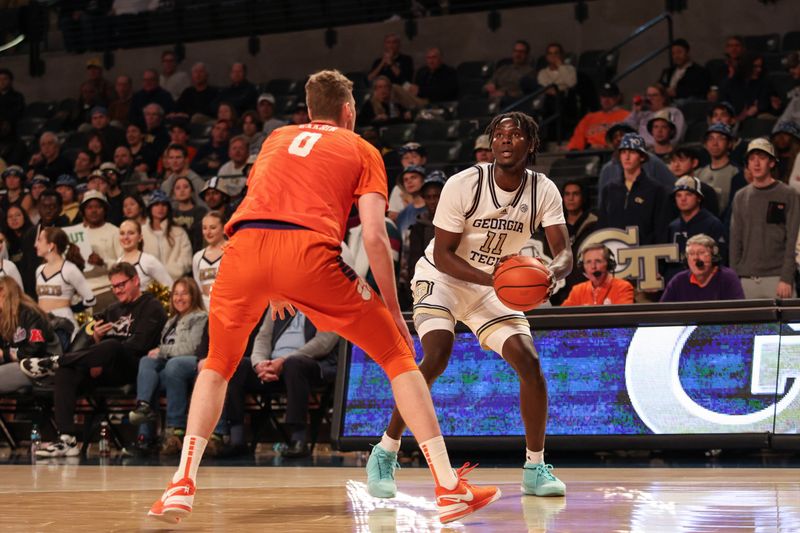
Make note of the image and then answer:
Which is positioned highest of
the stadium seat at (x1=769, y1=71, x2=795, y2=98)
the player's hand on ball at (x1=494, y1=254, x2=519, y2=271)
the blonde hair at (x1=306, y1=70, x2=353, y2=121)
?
the stadium seat at (x1=769, y1=71, x2=795, y2=98)

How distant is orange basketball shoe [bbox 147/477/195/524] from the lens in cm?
468

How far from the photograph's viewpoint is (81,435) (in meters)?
11.5

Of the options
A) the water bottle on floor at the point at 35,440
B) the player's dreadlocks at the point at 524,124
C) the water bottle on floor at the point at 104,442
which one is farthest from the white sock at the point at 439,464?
the water bottle on floor at the point at 104,442

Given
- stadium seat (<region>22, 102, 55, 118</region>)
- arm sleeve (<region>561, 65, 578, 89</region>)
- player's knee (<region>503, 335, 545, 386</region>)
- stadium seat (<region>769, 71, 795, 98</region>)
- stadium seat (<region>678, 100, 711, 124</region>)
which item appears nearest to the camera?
player's knee (<region>503, 335, 545, 386</region>)

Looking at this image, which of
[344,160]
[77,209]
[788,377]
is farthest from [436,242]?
[77,209]

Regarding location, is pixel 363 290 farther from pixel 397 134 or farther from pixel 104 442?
pixel 397 134

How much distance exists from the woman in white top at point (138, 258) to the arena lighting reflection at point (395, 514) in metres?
5.66

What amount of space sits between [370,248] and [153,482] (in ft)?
10.5

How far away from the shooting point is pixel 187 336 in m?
10.5

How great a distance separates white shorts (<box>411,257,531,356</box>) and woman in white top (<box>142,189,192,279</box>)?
625 centimetres

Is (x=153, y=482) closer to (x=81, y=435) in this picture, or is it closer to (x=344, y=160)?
(x=344, y=160)

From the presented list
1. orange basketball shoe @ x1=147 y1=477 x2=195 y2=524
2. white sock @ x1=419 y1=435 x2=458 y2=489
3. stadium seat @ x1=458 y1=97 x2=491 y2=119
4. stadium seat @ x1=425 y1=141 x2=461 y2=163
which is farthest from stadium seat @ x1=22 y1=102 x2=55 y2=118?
white sock @ x1=419 y1=435 x2=458 y2=489

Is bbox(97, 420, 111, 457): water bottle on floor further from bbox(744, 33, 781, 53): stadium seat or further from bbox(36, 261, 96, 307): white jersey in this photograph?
bbox(744, 33, 781, 53): stadium seat

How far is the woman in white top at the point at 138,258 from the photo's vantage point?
11.5 m
